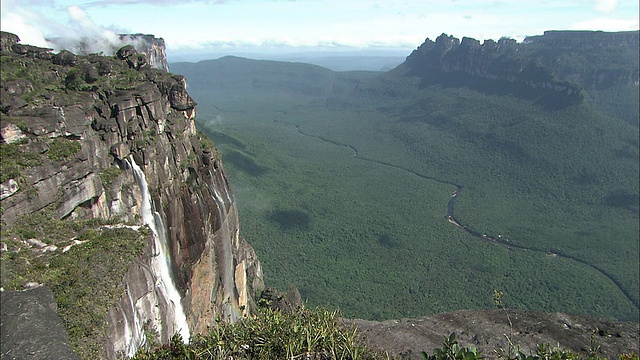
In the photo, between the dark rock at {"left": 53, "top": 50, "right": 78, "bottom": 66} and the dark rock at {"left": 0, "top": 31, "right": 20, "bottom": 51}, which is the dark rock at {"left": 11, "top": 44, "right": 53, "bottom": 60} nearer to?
the dark rock at {"left": 0, "top": 31, "right": 20, "bottom": 51}

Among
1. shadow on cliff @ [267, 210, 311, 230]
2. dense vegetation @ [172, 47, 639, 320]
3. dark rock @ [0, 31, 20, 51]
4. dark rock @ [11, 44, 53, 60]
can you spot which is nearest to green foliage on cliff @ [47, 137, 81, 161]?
dark rock @ [11, 44, 53, 60]

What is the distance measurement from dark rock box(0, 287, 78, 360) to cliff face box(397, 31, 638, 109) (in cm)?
11003

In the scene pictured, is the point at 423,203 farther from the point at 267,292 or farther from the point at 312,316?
the point at 312,316

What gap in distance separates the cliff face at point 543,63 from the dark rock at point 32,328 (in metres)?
110

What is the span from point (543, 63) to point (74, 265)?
5268 inches

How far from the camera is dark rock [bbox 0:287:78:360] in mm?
11000

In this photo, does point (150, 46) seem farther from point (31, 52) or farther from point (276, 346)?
point (276, 346)

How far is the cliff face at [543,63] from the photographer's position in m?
107

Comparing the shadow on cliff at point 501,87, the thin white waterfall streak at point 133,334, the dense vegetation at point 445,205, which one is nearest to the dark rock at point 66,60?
the thin white waterfall streak at point 133,334

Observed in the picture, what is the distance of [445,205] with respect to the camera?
70812mm

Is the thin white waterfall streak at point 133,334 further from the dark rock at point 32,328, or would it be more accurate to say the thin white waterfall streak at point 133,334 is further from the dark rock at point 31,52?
the dark rock at point 31,52

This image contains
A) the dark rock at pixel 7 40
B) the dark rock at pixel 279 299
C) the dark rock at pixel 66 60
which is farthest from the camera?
the dark rock at pixel 7 40

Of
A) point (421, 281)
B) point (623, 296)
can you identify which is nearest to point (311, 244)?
point (421, 281)

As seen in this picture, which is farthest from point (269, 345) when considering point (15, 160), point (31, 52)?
point (31, 52)
